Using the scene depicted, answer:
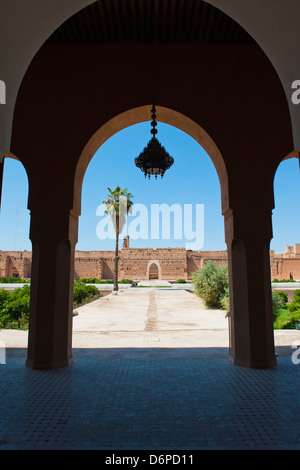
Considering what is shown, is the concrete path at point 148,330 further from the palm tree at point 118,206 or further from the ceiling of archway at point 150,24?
the palm tree at point 118,206

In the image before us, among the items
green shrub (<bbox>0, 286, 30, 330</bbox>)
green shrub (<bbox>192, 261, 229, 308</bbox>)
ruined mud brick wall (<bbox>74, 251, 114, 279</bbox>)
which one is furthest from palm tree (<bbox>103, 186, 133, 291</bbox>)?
ruined mud brick wall (<bbox>74, 251, 114, 279</bbox>)

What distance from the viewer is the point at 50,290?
485 centimetres

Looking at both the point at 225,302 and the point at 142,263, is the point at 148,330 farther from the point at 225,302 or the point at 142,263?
the point at 142,263

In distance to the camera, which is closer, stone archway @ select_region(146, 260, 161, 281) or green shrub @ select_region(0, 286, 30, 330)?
green shrub @ select_region(0, 286, 30, 330)

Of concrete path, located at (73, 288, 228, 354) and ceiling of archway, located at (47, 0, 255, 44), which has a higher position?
ceiling of archway, located at (47, 0, 255, 44)

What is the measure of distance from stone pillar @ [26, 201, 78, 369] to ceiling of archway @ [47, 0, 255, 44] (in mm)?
2791

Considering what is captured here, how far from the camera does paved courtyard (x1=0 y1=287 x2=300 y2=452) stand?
106 inches

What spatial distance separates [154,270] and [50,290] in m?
38.7

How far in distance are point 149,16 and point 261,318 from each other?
15.9ft

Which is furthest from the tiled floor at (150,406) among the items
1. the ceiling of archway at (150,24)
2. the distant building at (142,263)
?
the distant building at (142,263)

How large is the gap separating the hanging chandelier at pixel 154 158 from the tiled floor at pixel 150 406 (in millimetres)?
2888

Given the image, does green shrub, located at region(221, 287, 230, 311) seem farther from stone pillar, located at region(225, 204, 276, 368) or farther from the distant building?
the distant building

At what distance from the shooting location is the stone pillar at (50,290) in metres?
4.76
